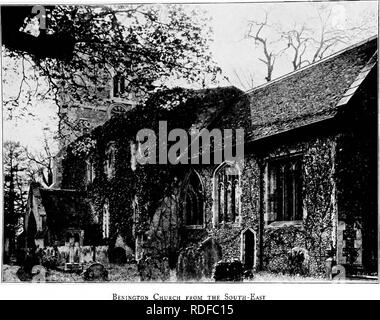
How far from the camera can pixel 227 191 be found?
893cm

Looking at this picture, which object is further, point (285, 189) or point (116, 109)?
point (116, 109)

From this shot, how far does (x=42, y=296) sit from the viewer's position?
336 inches

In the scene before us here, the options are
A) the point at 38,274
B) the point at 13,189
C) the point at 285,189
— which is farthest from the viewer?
the point at 13,189

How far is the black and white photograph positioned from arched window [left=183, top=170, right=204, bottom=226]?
21 millimetres

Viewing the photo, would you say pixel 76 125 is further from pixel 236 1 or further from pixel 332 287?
pixel 332 287

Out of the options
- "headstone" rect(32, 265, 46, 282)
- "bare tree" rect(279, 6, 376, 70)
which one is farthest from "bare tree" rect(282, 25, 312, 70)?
"headstone" rect(32, 265, 46, 282)

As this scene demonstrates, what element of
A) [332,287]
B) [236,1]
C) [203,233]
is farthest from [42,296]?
[236,1]

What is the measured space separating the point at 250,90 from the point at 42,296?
4.25 m

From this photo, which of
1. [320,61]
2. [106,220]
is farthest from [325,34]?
[106,220]

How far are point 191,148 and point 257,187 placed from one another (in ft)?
3.68

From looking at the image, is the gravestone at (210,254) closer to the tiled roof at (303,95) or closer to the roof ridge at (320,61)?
the tiled roof at (303,95)

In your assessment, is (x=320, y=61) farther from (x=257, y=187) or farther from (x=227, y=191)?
(x=227, y=191)

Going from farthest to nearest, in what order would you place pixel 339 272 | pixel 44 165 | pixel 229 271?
1. pixel 44 165
2. pixel 229 271
3. pixel 339 272

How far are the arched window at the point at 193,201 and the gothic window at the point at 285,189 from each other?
1026 mm
